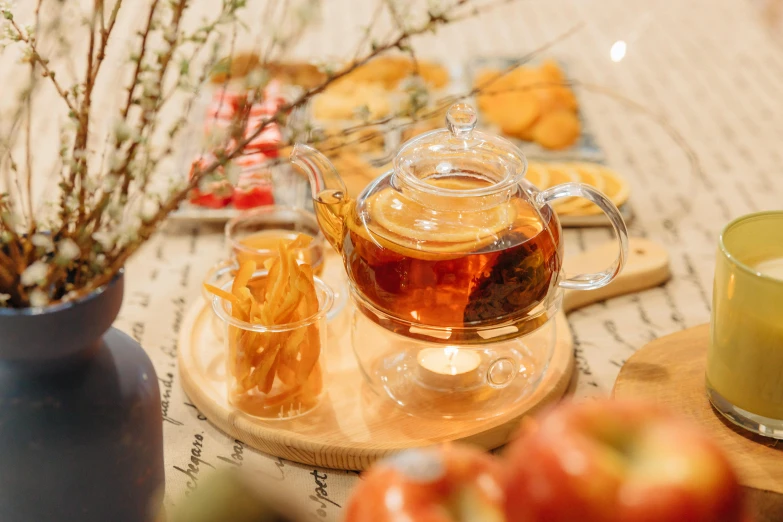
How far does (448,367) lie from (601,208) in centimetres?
23

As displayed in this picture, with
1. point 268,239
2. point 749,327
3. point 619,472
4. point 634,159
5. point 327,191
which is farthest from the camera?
point 634,159

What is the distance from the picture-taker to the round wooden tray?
2.38 ft

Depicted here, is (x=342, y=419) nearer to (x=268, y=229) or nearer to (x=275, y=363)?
(x=275, y=363)

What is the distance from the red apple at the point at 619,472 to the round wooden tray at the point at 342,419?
0.39 meters

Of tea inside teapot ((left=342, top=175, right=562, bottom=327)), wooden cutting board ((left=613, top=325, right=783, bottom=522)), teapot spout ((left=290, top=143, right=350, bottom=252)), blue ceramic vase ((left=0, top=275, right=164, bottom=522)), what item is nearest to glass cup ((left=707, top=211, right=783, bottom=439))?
wooden cutting board ((left=613, top=325, right=783, bottom=522))

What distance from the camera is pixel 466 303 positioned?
70 centimetres

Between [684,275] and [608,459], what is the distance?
0.77 metres

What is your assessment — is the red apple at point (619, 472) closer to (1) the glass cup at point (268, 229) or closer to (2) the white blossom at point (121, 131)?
(2) the white blossom at point (121, 131)

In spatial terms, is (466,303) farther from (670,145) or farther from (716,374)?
(670,145)

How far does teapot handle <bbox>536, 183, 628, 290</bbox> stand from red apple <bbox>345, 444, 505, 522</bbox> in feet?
1.25

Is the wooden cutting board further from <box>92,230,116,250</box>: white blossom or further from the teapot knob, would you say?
<box>92,230,116,250</box>: white blossom

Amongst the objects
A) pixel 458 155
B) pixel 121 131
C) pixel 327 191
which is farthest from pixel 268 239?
pixel 121 131

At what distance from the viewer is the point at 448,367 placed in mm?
819

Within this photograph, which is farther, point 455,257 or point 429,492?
point 455,257
